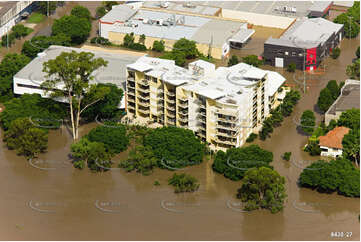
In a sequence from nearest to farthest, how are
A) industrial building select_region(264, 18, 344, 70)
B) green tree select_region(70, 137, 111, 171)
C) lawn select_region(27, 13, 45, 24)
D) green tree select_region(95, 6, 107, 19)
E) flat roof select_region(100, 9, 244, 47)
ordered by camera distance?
green tree select_region(70, 137, 111, 171), industrial building select_region(264, 18, 344, 70), flat roof select_region(100, 9, 244, 47), lawn select_region(27, 13, 45, 24), green tree select_region(95, 6, 107, 19)

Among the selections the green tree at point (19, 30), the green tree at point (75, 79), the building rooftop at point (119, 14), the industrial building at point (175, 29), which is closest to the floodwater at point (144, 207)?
the green tree at point (75, 79)

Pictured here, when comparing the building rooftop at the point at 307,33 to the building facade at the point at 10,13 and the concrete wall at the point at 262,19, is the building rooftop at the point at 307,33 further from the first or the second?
the building facade at the point at 10,13

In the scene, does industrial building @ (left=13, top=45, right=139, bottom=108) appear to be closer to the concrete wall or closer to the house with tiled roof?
the house with tiled roof

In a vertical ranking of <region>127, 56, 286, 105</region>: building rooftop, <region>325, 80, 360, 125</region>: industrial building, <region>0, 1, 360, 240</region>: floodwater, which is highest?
<region>127, 56, 286, 105</region>: building rooftop

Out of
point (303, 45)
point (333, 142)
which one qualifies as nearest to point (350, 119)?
point (333, 142)

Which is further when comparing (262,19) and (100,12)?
(100,12)

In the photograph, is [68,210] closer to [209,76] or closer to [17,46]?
[209,76]

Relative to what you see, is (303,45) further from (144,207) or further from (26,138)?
(26,138)

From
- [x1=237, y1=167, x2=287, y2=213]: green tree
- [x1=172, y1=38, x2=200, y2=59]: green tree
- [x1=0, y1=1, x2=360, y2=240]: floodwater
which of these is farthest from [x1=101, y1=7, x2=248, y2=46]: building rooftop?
[x1=237, y1=167, x2=287, y2=213]: green tree
